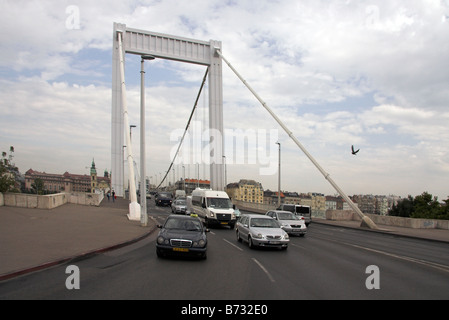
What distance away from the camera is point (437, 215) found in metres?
58.1

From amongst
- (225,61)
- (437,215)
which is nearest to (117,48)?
(225,61)

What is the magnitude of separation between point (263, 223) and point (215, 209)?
9704mm

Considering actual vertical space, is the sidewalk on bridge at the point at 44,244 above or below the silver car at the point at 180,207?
above

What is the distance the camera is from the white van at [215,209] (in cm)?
2527

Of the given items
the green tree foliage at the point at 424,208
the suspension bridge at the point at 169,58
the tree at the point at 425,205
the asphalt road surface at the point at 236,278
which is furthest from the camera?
the tree at the point at 425,205

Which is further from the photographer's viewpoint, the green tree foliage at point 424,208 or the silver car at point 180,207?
the green tree foliage at point 424,208

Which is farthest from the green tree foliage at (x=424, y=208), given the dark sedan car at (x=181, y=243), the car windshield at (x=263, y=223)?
the dark sedan car at (x=181, y=243)

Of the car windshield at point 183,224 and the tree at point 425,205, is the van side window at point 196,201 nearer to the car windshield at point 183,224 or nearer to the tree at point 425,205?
the car windshield at point 183,224

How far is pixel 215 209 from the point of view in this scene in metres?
25.8

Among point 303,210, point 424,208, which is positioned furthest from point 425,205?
point 303,210

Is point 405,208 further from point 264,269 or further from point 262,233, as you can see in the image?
point 264,269

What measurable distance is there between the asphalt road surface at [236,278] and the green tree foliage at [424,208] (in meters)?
52.1
